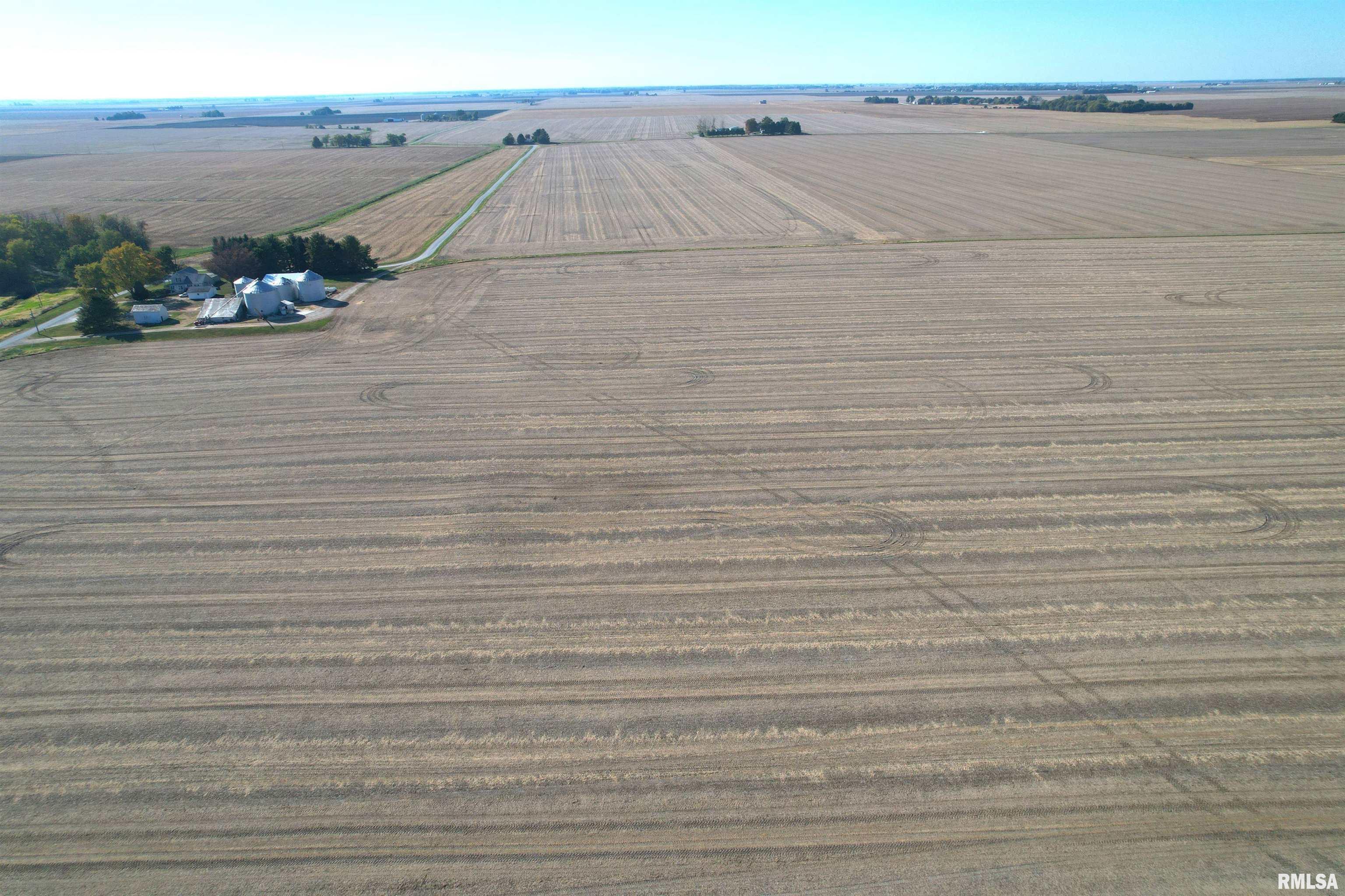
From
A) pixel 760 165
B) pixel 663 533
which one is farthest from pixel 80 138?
pixel 663 533

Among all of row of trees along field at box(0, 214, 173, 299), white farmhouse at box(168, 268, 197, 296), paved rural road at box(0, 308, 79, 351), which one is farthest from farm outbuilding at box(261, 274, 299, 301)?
row of trees along field at box(0, 214, 173, 299)

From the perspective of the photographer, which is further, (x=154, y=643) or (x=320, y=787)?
(x=154, y=643)

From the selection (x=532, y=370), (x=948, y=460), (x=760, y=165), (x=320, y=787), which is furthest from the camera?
(x=760, y=165)

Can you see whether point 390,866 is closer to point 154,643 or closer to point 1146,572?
point 154,643

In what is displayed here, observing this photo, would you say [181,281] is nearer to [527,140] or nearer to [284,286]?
[284,286]

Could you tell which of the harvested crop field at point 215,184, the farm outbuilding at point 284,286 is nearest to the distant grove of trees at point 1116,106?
the harvested crop field at point 215,184

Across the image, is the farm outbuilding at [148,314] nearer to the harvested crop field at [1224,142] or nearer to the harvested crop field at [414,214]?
the harvested crop field at [414,214]
